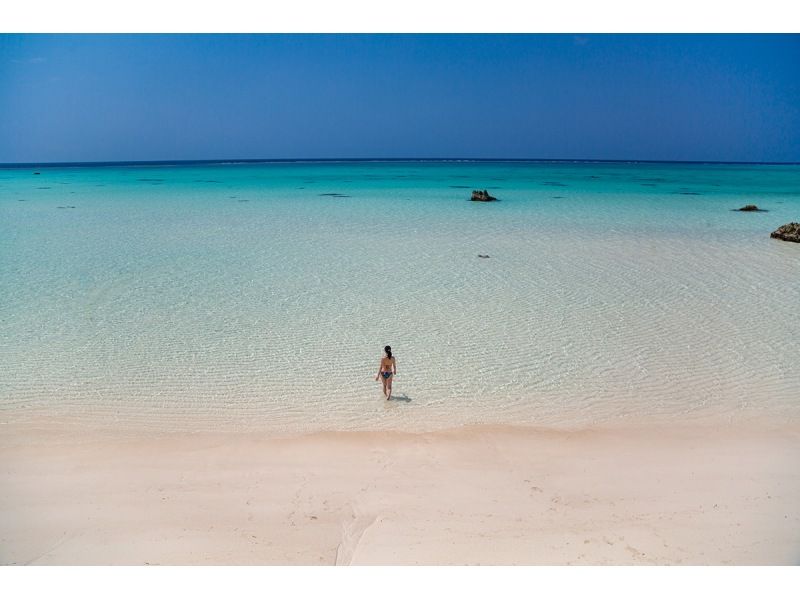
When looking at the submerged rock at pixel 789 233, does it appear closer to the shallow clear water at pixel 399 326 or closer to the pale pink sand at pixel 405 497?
the shallow clear water at pixel 399 326

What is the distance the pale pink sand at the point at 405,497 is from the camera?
15.6ft

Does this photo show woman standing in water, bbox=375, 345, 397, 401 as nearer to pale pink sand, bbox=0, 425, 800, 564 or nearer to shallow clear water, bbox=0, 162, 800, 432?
shallow clear water, bbox=0, 162, 800, 432

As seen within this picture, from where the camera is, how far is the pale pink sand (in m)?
4.77

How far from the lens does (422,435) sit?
22.9 feet

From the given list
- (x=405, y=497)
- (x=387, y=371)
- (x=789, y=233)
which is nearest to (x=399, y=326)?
(x=387, y=371)

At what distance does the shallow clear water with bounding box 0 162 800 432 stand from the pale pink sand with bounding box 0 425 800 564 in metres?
0.67

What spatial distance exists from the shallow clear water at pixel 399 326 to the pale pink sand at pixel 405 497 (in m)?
0.67

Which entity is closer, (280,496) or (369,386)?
(280,496)

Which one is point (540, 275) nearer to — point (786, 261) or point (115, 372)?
point (786, 261)

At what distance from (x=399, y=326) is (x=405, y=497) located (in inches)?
217

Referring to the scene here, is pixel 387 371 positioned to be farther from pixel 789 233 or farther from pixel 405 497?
pixel 789 233

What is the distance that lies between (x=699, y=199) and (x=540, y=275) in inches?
1148

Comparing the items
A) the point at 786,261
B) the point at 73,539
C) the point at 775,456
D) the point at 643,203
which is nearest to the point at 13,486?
the point at 73,539

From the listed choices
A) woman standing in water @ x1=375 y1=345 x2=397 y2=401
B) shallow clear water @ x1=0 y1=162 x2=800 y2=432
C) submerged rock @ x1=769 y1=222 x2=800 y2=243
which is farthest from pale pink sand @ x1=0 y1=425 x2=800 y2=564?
submerged rock @ x1=769 y1=222 x2=800 y2=243
